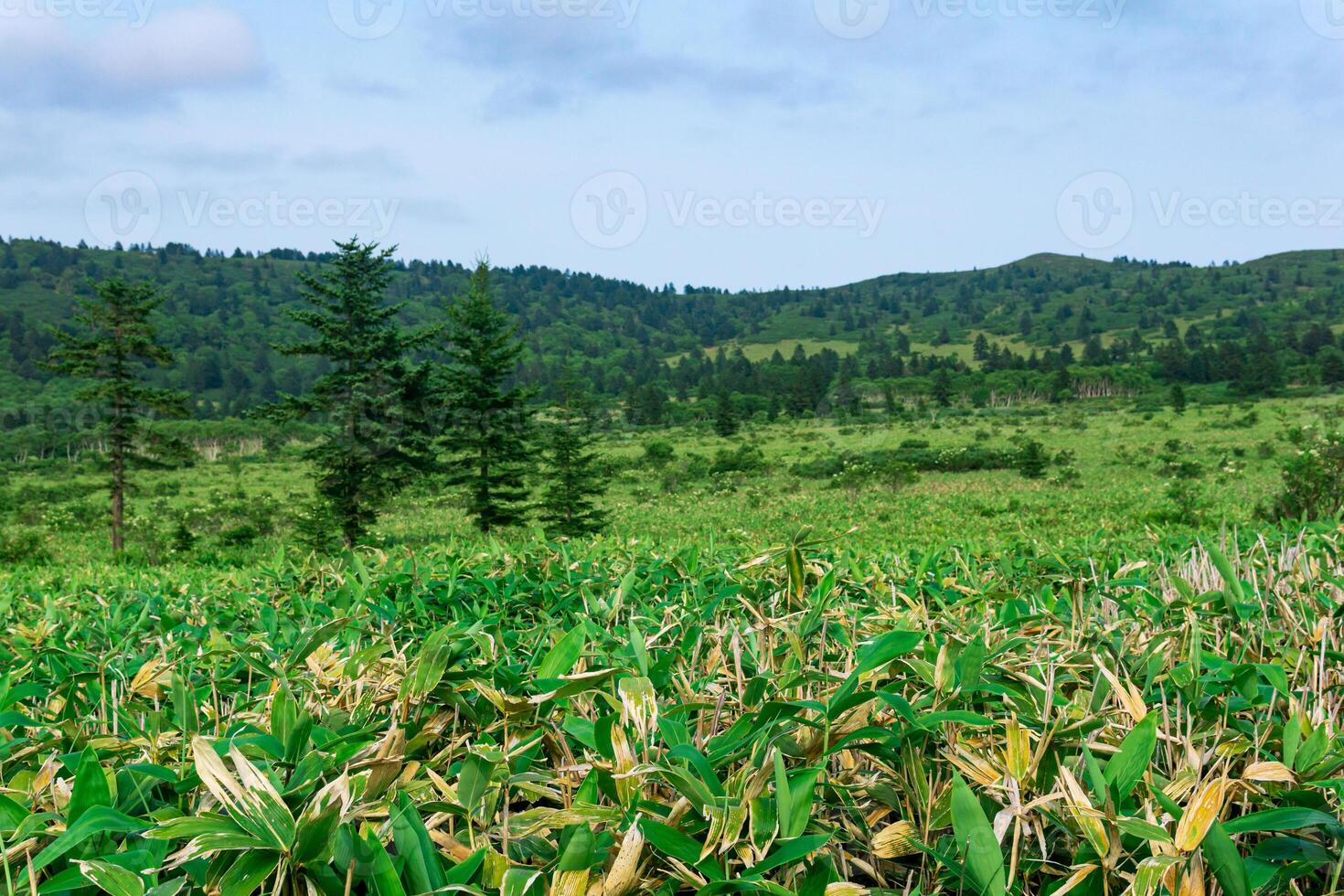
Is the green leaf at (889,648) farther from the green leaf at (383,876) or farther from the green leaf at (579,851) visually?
the green leaf at (383,876)

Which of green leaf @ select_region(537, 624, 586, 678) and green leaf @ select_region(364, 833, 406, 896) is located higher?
green leaf @ select_region(537, 624, 586, 678)

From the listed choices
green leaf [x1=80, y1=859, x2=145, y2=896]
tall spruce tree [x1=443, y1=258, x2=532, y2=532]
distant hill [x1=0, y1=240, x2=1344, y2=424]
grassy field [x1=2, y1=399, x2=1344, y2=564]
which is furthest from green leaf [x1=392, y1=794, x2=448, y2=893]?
distant hill [x1=0, y1=240, x2=1344, y2=424]

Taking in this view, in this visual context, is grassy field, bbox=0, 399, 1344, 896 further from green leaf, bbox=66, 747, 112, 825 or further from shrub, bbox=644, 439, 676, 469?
shrub, bbox=644, 439, 676, 469

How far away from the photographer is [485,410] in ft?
69.7

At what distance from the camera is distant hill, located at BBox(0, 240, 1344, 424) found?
326 ft

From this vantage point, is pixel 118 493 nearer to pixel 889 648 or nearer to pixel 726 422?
pixel 889 648

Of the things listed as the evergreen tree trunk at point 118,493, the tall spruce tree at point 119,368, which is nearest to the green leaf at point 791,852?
the tall spruce tree at point 119,368

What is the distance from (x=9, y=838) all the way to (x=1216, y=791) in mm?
1126

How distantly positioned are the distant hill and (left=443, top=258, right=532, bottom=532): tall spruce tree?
174 feet

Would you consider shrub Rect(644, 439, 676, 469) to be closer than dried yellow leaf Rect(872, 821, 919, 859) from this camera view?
No

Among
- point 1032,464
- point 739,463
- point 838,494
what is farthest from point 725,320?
point 838,494

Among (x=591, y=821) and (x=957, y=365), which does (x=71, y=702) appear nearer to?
(x=591, y=821)

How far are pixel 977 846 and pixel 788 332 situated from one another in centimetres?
16809

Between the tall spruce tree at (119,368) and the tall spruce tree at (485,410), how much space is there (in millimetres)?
7565
